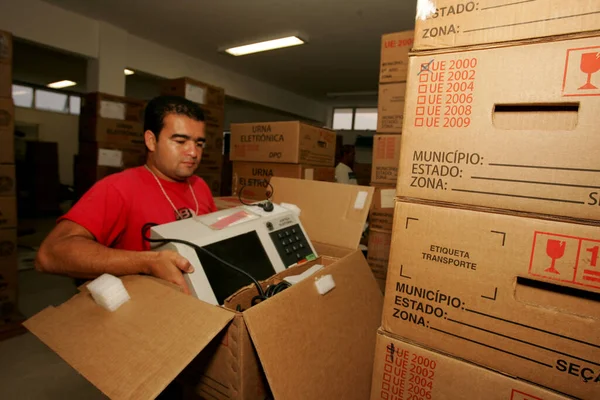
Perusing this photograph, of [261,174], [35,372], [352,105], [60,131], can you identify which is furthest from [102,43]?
[60,131]

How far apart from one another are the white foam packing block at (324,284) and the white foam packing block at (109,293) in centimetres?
43

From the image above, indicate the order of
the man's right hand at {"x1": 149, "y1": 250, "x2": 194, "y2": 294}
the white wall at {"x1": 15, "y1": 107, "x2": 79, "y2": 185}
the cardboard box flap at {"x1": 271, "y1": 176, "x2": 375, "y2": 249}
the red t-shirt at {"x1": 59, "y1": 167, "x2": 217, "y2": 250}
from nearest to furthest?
the man's right hand at {"x1": 149, "y1": 250, "x2": 194, "y2": 294}
the red t-shirt at {"x1": 59, "y1": 167, "x2": 217, "y2": 250}
the cardboard box flap at {"x1": 271, "y1": 176, "x2": 375, "y2": 249}
the white wall at {"x1": 15, "y1": 107, "x2": 79, "y2": 185}

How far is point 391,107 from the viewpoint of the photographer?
1.89 m

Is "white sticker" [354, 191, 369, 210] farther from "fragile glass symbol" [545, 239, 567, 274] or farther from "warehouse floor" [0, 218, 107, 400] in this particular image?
"warehouse floor" [0, 218, 107, 400]

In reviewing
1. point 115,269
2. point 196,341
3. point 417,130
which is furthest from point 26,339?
point 417,130

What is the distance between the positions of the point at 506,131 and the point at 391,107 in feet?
4.71

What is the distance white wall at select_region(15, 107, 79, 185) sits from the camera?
7346mm

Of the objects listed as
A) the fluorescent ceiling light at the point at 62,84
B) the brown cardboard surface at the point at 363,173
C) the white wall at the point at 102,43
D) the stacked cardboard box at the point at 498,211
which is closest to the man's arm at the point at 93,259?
the stacked cardboard box at the point at 498,211

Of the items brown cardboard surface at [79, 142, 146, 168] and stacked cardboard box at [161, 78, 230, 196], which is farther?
stacked cardboard box at [161, 78, 230, 196]

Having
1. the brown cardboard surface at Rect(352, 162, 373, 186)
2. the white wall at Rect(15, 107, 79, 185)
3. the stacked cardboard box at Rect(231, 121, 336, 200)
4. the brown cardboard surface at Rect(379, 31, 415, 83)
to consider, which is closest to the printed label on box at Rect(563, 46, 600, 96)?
the brown cardboard surface at Rect(379, 31, 415, 83)

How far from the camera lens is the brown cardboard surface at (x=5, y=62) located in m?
1.99

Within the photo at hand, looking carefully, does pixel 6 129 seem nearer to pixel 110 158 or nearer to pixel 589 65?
pixel 110 158

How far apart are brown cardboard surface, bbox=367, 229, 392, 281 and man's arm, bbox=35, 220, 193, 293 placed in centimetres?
145

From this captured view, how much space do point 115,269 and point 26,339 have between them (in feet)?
6.29
